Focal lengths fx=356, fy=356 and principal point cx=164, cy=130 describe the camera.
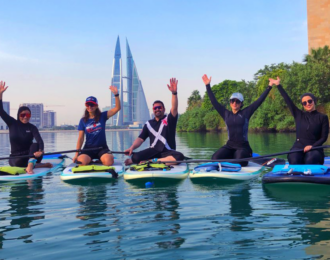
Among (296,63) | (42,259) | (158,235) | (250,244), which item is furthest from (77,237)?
(296,63)

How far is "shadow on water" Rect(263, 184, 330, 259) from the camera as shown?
12.9 ft

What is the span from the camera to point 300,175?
6.95 m

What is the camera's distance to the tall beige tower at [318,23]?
48.1 m

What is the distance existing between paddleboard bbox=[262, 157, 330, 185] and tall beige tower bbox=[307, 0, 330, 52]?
152 feet

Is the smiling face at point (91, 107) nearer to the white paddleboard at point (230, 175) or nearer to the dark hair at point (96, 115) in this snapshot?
the dark hair at point (96, 115)

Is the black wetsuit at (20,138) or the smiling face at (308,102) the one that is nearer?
the smiling face at (308,102)

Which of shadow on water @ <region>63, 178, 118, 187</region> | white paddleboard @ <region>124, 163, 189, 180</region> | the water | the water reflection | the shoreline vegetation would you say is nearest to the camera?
the water

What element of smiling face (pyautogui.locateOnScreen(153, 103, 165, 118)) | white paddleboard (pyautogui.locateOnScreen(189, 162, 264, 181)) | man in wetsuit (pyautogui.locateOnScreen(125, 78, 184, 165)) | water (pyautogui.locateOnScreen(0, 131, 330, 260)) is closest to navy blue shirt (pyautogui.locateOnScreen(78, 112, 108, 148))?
man in wetsuit (pyautogui.locateOnScreen(125, 78, 184, 165))

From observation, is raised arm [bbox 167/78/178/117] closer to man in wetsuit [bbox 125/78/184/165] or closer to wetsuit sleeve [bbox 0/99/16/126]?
man in wetsuit [bbox 125/78/184/165]

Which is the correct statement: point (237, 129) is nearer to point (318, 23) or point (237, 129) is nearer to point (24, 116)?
point (24, 116)

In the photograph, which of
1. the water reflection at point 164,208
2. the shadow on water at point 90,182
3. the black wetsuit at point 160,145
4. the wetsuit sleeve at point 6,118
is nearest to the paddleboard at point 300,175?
the water reflection at point 164,208

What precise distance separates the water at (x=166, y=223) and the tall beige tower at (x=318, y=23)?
47016 mm

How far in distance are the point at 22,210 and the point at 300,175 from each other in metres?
5.12

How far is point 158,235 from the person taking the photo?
171 inches
